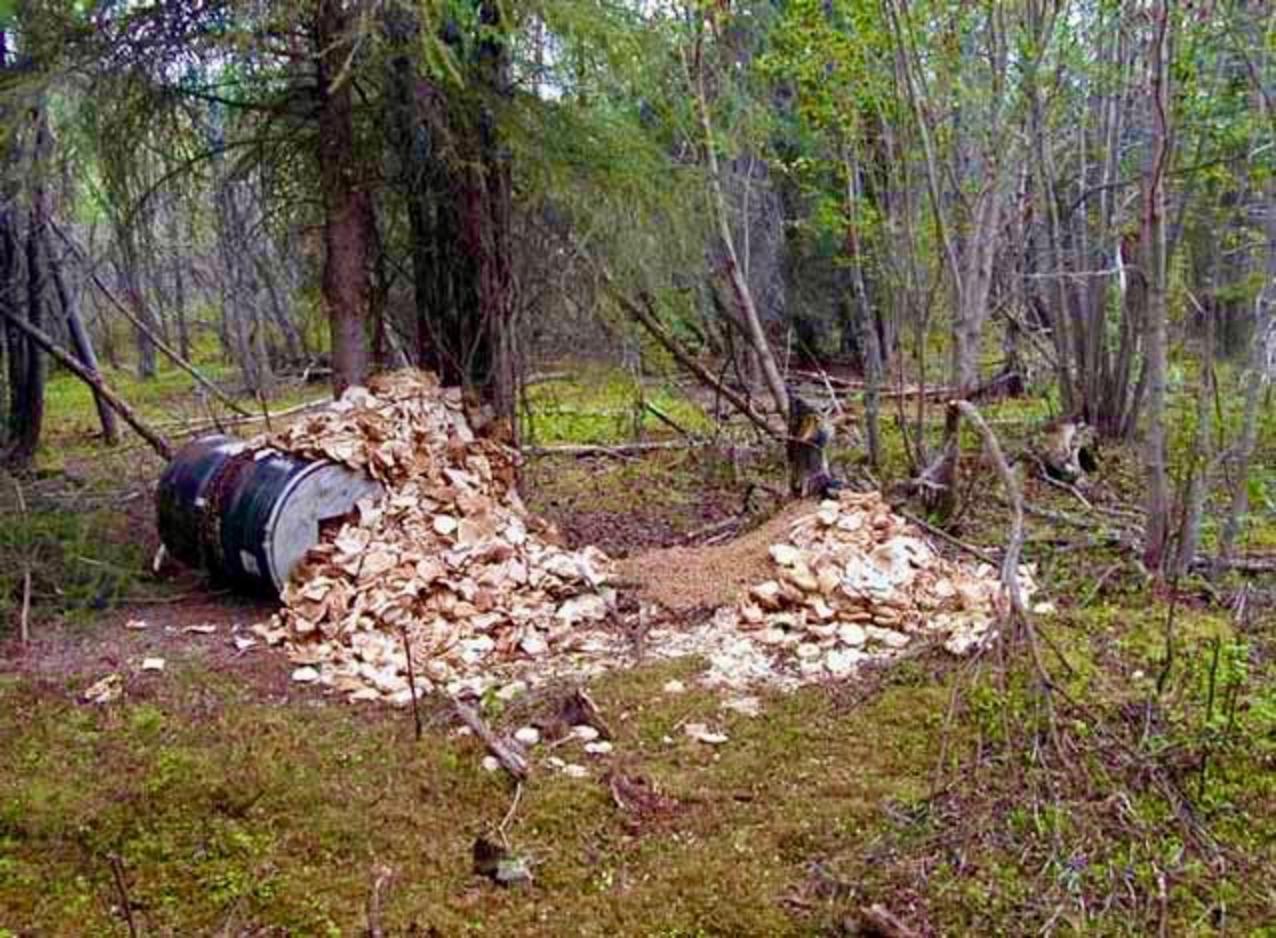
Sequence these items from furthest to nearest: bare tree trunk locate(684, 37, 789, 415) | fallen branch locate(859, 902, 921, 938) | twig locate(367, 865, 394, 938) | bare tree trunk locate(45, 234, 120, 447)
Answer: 1. bare tree trunk locate(45, 234, 120, 447)
2. bare tree trunk locate(684, 37, 789, 415)
3. twig locate(367, 865, 394, 938)
4. fallen branch locate(859, 902, 921, 938)

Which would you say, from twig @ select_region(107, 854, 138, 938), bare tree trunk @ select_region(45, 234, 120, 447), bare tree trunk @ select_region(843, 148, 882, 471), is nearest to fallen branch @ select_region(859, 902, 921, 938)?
twig @ select_region(107, 854, 138, 938)

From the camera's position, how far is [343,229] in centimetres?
560

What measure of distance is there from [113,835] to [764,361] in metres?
5.64

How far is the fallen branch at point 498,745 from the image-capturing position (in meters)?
3.22

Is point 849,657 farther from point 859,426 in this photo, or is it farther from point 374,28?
point 859,426

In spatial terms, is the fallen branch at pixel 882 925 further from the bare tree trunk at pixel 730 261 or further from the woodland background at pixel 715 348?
the bare tree trunk at pixel 730 261

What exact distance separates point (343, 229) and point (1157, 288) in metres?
3.70

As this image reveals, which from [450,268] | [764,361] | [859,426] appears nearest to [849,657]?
[450,268]

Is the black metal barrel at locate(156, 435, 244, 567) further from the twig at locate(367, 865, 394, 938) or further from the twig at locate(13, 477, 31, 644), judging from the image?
the twig at locate(367, 865, 394, 938)

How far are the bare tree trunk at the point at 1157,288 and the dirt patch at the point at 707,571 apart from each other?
4.76 feet

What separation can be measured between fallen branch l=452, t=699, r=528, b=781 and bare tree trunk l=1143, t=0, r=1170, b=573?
117 inches

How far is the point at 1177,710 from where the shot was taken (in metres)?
3.37

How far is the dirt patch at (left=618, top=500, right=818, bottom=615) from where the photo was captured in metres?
4.60

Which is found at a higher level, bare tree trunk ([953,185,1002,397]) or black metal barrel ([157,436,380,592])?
bare tree trunk ([953,185,1002,397])
